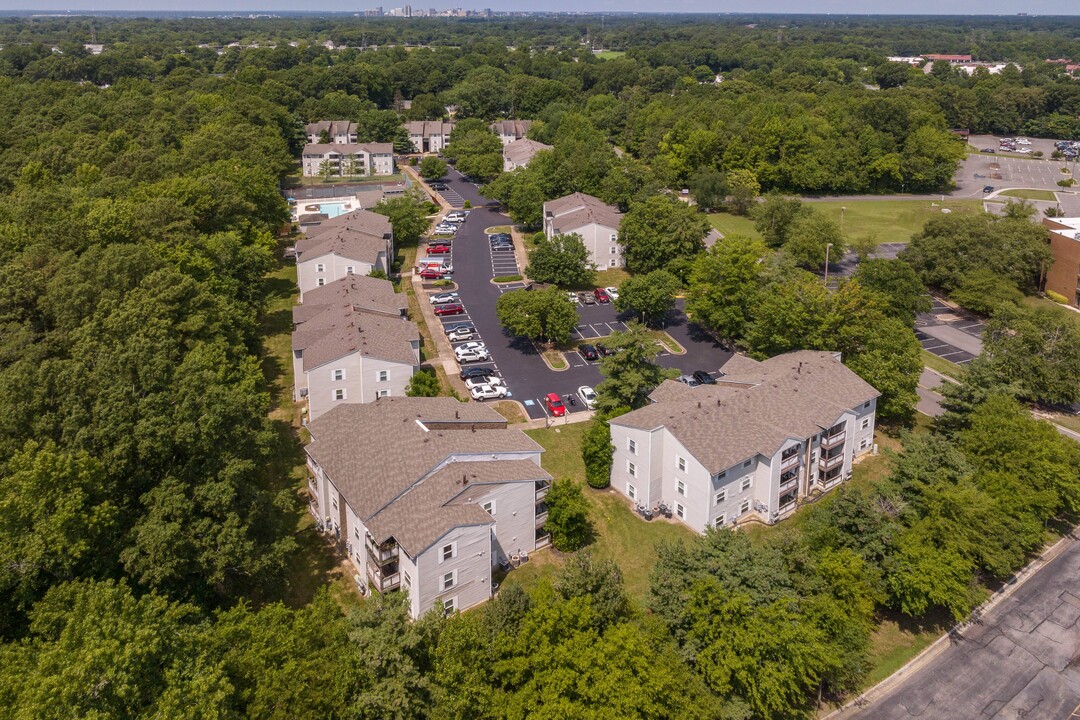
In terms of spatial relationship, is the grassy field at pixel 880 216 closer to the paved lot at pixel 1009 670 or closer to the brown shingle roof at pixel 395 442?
the brown shingle roof at pixel 395 442

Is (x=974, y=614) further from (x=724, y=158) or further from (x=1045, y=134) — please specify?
(x=1045, y=134)

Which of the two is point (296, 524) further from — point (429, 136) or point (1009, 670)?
point (429, 136)

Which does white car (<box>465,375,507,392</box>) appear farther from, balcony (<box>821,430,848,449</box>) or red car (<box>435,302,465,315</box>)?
balcony (<box>821,430,848,449</box>)

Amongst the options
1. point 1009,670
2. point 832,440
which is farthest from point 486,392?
point 1009,670

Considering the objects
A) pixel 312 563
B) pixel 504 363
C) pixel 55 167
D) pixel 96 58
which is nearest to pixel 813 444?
pixel 504 363

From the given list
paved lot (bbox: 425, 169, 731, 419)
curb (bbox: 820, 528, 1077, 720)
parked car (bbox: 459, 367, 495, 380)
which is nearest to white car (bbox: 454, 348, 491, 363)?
paved lot (bbox: 425, 169, 731, 419)

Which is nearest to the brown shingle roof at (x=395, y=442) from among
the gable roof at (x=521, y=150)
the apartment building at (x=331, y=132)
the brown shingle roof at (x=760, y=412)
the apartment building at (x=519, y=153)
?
the brown shingle roof at (x=760, y=412)
